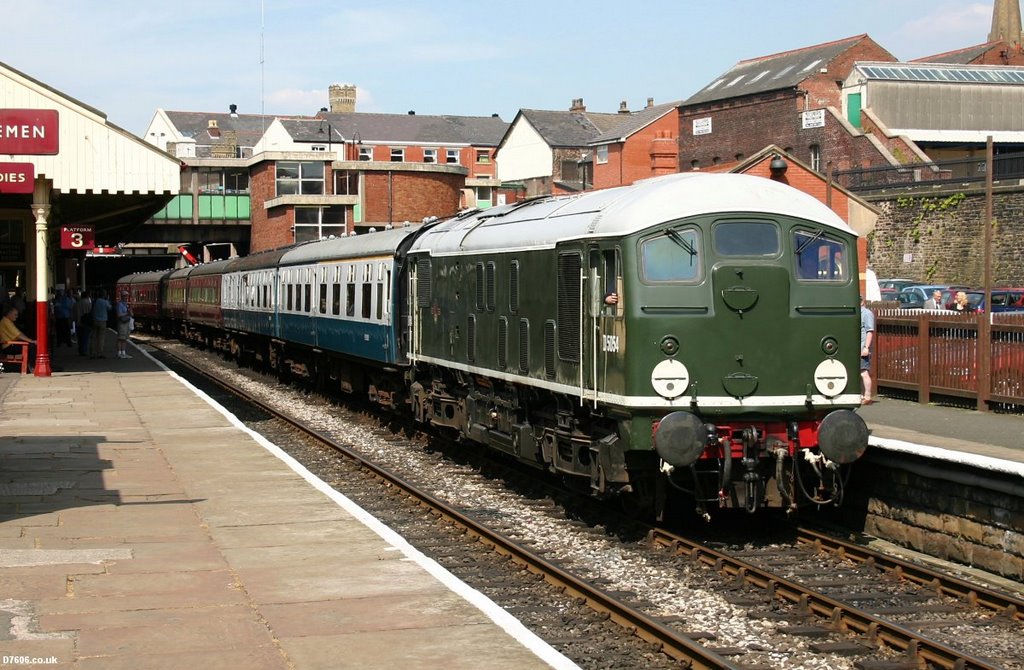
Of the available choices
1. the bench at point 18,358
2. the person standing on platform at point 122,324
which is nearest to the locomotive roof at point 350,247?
the bench at point 18,358

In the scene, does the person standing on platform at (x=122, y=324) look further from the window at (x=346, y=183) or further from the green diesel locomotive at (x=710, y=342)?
the green diesel locomotive at (x=710, y=342)

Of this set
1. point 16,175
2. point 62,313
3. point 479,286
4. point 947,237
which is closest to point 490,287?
point 479,286

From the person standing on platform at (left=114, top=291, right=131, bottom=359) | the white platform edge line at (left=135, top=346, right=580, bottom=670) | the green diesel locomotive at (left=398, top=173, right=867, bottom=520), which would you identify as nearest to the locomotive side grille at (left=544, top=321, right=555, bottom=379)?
the green diesel locomotive at (left=398, top=173, right=867, bottom=520)

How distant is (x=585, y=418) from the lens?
37.7ft

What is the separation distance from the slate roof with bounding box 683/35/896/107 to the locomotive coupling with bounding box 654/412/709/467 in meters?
51.4

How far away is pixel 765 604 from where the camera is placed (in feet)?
29.5

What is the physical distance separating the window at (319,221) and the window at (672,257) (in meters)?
47.7

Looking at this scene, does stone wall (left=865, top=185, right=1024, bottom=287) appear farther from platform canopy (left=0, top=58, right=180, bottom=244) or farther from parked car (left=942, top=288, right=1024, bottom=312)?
platform canopy (left=0, top=58, right=180, bottom=244)

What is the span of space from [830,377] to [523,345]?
331 cm

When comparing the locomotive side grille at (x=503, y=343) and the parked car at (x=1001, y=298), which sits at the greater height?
the parked car at (x=1001, y=298)

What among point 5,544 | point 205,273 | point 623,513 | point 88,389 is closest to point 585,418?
point 623,513

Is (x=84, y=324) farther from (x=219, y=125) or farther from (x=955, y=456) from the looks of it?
(x=219, y=125)

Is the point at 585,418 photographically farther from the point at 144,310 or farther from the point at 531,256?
the point at 144,310

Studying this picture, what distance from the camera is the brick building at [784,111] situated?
56.5 meters
